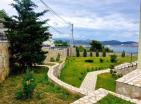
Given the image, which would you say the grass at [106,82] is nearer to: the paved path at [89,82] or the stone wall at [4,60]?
the paved path at [89,82]

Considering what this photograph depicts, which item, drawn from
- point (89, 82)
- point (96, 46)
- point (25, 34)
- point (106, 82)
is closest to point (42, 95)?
point (25, 34)

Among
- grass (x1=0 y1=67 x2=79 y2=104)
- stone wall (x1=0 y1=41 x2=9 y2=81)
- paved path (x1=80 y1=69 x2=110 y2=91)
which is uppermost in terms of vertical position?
stone wall (x1=0 y1=41 x2=9 y2=81)

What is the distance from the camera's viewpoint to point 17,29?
22578 mm

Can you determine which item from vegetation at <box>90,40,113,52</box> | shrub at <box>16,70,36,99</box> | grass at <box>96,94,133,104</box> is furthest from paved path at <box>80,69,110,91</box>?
vegetation at <box>90,40,113,52</box>

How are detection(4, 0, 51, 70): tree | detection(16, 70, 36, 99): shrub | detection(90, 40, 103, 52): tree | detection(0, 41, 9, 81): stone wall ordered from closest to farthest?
detection(16, 70, 36, 99): shrub < detection(0, 41, 9, 81): stone wall < detection(4, 0, 51, 70): tree < detection(90, 40, 103, 52): tree

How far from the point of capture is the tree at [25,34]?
22109 millimetres

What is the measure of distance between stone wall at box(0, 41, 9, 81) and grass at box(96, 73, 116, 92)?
748cm

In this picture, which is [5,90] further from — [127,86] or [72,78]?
[72,78]

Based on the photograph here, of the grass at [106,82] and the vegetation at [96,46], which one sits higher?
the vegetation at [96,46]

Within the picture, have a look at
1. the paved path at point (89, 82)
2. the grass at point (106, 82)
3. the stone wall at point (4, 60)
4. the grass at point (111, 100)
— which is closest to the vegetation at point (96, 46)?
the grass at point (106, 82)

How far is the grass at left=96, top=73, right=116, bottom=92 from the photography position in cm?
2420

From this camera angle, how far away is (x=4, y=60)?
1948 centimetres

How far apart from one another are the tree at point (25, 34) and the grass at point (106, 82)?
5.67 meters

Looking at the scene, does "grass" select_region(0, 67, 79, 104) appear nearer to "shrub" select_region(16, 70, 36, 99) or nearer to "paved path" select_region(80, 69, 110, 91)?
"shrub" select_region(16, 70, 36, 99)
